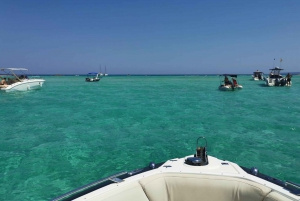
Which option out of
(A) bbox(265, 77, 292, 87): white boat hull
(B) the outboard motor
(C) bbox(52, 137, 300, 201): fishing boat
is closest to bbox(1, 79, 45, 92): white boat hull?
(C) bbox(52, 137, 300, 201): fishing boat

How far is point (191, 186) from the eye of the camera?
3904 mm

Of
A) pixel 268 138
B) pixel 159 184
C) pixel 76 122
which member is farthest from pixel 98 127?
pixel 159 184

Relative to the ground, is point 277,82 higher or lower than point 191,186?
higher

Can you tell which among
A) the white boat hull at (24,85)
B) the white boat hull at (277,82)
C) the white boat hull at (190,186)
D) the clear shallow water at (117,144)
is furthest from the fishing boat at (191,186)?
the white boat hull at (277,82)

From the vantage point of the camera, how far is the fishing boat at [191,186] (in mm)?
3559

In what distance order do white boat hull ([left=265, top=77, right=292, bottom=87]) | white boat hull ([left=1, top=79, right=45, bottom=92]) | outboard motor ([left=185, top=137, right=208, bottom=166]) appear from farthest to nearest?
1. white boat hull ([left=265, top=77, right=292, bottom=87])
2. white boat hull ([left=1, top=79, right=45, bottom=92])
3. outboard motor ([left=185, top=137, right=208, bottom=166])

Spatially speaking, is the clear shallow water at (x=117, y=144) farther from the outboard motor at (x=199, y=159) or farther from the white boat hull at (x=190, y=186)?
the outboard motor at (x=199, y=159)

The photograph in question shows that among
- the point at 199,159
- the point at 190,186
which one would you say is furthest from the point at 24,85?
the point at 190,186

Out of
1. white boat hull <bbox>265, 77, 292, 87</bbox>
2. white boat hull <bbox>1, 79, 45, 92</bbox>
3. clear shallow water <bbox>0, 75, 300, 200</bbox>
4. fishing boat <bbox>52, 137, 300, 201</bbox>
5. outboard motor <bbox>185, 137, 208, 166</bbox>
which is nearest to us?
fishing boat <bbox>52, 137, 300, 201</bbox>

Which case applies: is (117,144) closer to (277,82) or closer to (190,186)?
(190,186)

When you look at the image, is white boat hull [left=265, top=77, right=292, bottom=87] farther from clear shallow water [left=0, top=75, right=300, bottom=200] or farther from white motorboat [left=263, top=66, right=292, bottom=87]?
clear shallow water [left=0, top=75, right=300, bottom=200]

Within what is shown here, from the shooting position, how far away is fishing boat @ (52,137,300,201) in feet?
11.7

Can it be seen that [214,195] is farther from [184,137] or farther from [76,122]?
[76,122]

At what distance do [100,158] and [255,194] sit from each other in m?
6.98
